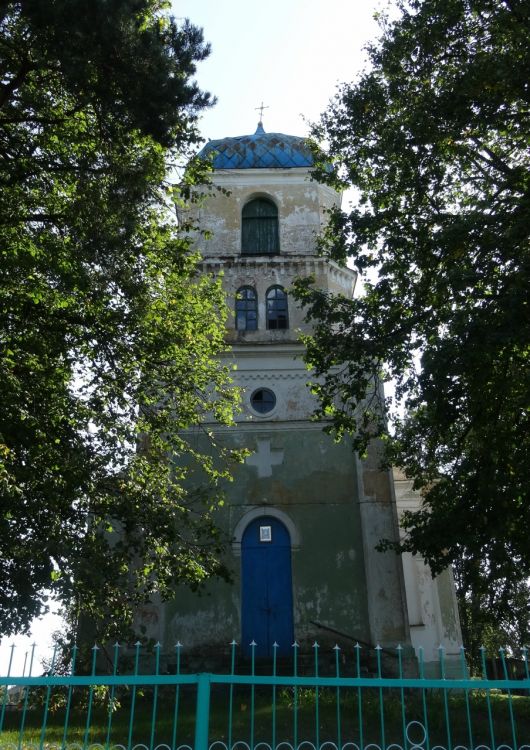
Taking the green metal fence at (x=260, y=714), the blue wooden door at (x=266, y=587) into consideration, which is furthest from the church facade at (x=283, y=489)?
the green metal fence at (x=260, y=714)

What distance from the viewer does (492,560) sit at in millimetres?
10688

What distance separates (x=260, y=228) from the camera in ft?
64.6

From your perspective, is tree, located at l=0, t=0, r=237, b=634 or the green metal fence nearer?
the green metal fence

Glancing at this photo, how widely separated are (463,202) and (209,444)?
838 centimetres

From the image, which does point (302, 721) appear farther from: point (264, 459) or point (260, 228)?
point (260, 228)

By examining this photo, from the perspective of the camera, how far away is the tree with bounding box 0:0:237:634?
8648mm

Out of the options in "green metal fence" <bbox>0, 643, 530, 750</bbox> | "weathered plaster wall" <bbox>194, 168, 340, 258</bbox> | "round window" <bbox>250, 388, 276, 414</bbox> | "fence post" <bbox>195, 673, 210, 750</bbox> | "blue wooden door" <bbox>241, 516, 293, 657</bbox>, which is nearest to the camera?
"fence post" <bbox>195, 673, 210, 750</bbox>

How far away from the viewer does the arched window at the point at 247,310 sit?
1825cm

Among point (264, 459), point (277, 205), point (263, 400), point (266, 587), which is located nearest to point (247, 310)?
point (263, 400)

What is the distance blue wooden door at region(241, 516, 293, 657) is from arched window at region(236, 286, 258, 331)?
492 cm

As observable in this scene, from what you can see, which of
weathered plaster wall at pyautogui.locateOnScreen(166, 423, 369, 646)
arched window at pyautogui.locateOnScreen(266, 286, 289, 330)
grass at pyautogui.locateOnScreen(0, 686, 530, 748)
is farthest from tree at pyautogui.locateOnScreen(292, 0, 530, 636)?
arched window at pyautogui.locateOnScreen(266, 286, 289, 330)

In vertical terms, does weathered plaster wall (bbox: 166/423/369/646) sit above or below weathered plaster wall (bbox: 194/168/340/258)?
below

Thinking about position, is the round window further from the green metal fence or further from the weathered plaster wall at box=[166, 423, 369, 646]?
the green metal fence

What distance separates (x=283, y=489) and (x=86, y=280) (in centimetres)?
842
